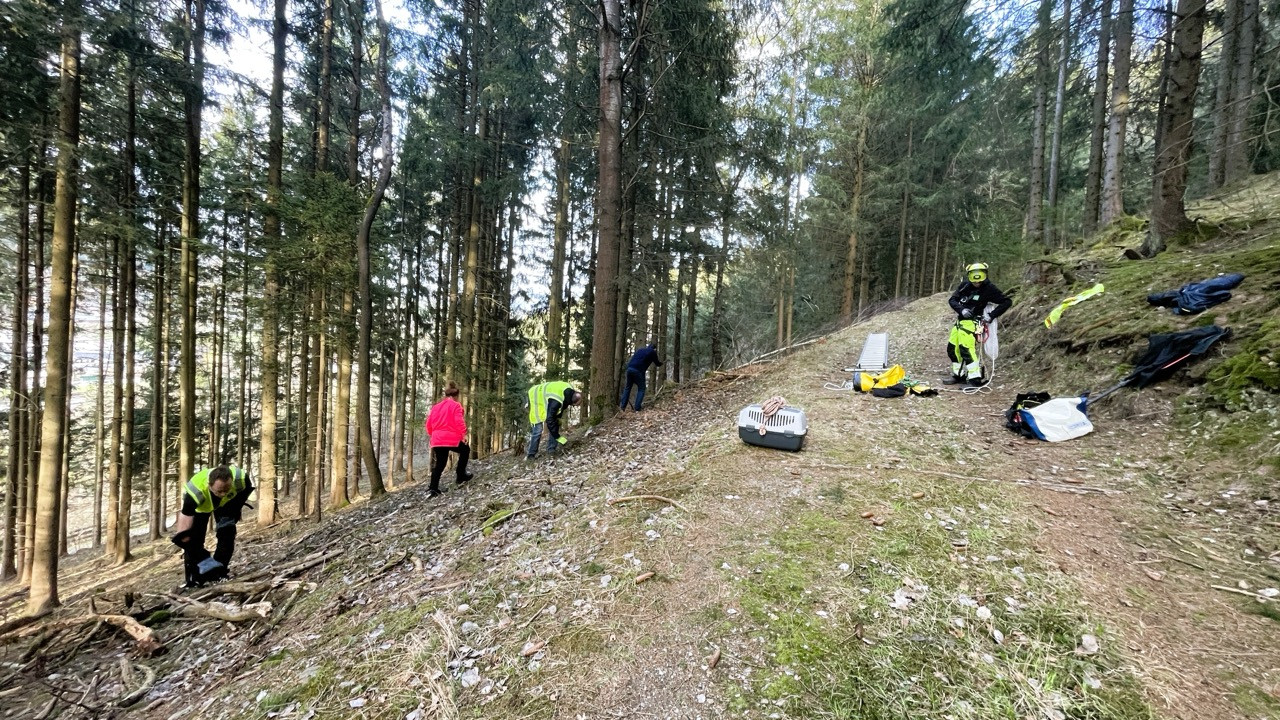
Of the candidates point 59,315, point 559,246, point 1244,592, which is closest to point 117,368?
point 59,315

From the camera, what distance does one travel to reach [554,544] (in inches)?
155

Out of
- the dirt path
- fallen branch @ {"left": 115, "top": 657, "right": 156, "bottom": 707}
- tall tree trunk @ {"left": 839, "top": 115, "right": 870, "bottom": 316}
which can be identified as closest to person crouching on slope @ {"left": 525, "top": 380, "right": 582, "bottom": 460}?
the dirt path

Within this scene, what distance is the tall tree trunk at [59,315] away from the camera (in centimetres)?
629

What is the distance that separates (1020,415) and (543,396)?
625 cm

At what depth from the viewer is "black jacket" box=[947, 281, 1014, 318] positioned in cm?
722

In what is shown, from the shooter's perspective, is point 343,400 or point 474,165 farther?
point 474,165

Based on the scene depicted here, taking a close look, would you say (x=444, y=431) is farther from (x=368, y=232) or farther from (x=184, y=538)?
(x=368, y=232)

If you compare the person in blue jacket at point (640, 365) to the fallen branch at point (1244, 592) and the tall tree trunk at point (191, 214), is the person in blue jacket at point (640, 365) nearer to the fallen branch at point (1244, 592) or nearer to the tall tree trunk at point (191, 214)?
the fallen branch at point (1244, 592)

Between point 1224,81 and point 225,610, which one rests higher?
point 1224,81

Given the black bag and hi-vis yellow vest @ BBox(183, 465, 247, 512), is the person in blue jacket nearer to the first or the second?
the black bag

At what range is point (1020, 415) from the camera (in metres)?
5.25

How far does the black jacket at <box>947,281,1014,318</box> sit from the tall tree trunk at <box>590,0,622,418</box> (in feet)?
18.2

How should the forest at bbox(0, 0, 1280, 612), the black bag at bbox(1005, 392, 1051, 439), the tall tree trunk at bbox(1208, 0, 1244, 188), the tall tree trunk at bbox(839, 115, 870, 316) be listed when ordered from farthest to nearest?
1. the tall tree trunk at bbox(839, 115, 870, 316)
2. the tall tree trunk at bbox(1208, 0, 1244, 188)
3. the forest at bbox(0, 0, 1280, 612)
4. the black bag at bbox(1005, 392, 1051, 439)

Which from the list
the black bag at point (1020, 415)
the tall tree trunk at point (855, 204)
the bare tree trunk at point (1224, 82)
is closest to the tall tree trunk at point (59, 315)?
the black bag at point (1020, 415)
